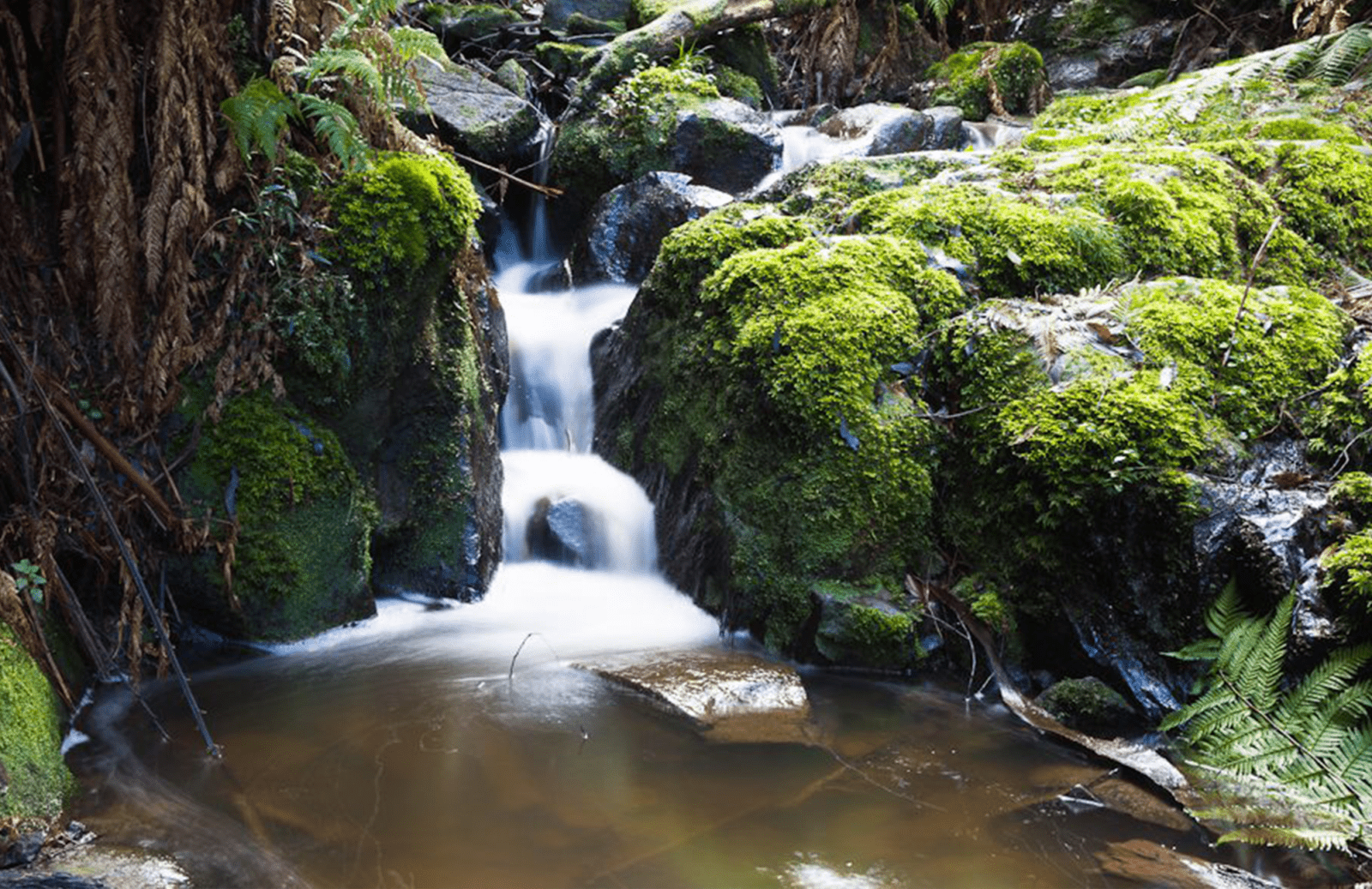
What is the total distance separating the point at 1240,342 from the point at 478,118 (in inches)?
278

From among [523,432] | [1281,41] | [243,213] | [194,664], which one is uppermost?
[1281,41]

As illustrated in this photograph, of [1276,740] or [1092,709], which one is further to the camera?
[1092,709]

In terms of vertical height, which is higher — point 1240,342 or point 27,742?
point 1240,342

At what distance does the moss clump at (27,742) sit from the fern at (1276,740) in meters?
3.78

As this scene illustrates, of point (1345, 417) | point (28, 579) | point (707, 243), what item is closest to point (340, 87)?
point (707, 243)

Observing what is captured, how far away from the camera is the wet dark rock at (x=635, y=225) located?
8.28 meters

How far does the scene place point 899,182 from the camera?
6.57 metres

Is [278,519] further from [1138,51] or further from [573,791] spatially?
[1138,51]

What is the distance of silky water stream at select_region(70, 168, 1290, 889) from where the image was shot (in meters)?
3.01

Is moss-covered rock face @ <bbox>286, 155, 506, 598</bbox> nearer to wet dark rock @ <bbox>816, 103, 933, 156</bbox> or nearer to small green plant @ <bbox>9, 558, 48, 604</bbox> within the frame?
small green plant @ <bbox>9, 558, 48, 604</bbox>

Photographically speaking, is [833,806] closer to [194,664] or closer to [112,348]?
[194,664]

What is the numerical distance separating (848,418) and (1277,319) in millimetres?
2155

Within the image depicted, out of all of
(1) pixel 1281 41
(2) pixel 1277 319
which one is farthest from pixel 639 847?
(1) pixel 1281 41

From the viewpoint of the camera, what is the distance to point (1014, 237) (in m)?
5.56
